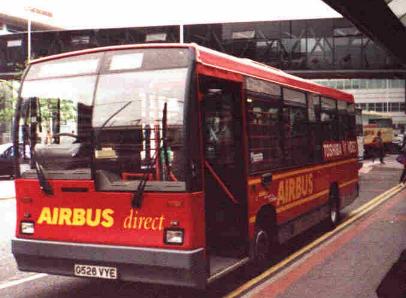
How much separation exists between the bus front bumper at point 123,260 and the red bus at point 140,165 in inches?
0.4

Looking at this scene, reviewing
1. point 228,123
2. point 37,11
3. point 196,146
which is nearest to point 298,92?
point 228,123

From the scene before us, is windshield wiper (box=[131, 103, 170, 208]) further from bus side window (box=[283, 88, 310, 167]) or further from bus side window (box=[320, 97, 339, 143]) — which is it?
bus side window (box=[320, 97, 339, 143])

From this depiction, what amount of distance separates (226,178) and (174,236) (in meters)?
1.51

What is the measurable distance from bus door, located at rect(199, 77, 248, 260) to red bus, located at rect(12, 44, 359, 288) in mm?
12

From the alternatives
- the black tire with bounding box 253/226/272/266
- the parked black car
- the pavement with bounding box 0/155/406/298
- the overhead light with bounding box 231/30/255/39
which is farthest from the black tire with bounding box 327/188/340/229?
the overhead light with bounding box 231/30/255/39

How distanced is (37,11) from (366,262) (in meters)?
57.9

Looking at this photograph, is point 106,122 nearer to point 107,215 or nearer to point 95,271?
point 107,215

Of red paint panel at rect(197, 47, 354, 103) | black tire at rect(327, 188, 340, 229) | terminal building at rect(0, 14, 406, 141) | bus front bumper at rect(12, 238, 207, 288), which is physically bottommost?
black tire at rect(327, 188, 340, 229)

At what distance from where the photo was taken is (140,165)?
5922mm

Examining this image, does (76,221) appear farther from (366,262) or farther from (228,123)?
(366,262)

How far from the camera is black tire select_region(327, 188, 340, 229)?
11.2 meters

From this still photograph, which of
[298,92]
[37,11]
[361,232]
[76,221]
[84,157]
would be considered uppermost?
[37,11]

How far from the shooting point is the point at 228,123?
275 inches

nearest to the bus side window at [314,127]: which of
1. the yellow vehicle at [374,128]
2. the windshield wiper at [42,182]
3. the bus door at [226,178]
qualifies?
the bus door at [226,178]
